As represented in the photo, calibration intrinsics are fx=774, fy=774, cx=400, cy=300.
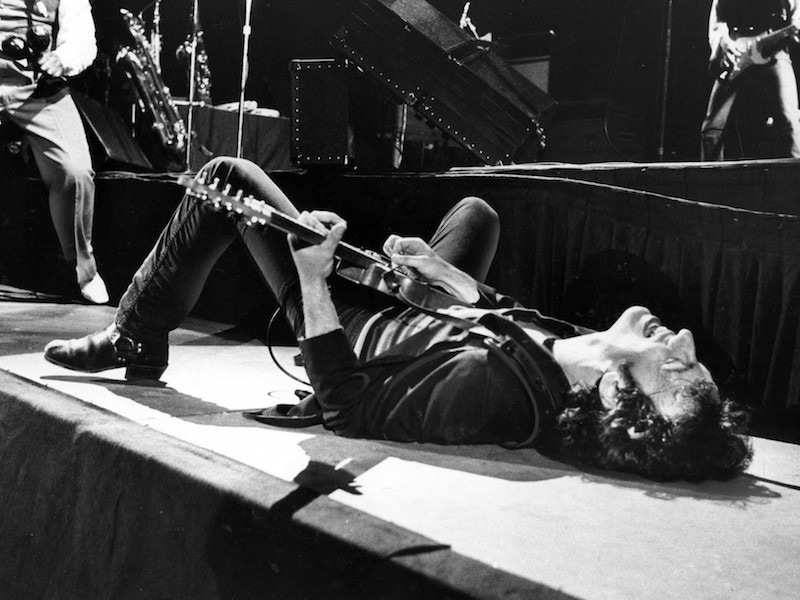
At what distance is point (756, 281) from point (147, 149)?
4609mm

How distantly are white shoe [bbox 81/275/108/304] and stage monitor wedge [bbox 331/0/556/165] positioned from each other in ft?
6.23

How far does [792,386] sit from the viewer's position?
8.10 ft

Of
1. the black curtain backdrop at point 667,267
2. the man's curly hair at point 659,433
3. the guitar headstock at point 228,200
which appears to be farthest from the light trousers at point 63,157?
the man's curly hair at point 659,433

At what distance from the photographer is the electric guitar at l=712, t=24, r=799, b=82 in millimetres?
4465

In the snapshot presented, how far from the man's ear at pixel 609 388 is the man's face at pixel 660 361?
37mm

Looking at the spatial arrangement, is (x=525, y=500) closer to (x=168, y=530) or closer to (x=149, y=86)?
(x=168, y=530)

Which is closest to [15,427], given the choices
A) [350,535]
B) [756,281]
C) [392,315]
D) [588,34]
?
[392,315]

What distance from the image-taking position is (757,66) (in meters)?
4.56

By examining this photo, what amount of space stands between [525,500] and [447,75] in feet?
9.44

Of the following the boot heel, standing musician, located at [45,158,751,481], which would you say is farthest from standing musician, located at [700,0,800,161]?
the boot heel

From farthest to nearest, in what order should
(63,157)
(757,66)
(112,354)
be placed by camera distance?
(757,66)
(63,157)
(112,354)

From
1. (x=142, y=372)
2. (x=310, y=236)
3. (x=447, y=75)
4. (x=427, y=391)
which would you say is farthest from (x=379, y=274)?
(x=447, y=75)

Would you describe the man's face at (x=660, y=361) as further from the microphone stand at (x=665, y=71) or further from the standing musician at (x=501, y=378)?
the microphone stand at (x=665, y=71)

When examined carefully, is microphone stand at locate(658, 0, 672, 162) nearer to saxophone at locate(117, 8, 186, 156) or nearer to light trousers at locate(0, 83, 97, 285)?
saxophone at locate(117, 8, 186, 156)
